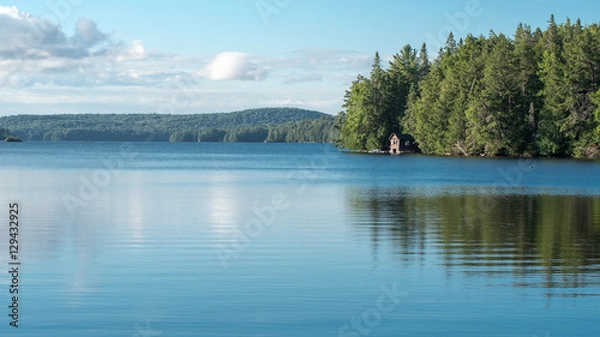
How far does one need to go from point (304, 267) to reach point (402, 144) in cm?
10335

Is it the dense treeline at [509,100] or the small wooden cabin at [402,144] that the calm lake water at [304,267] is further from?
the small wooden cabin at [402,144]

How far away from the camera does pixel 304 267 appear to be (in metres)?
17.6

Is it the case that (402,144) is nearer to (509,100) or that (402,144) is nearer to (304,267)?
(509,100)

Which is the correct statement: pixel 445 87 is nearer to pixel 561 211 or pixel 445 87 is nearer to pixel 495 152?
pixel 495 152

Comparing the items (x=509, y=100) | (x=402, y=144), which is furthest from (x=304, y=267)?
(x=402, y=144)

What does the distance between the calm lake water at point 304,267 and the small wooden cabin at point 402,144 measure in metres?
83.2

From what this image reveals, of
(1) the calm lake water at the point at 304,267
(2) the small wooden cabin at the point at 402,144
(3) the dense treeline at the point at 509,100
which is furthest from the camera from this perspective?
(2) the small wooden cabin at the point at 402,144

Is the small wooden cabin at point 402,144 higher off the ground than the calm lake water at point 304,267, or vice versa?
the small wooden cabin at point 402,144

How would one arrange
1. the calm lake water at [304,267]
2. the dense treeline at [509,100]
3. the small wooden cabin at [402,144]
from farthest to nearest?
the small wooden cabin at [402,144]
the dense treeline at [509,100]
the calm lake water at [304,267]

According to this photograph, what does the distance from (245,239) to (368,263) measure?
535 centimetres

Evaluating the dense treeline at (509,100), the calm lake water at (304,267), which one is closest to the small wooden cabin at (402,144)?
the dense treeline at (509,100)

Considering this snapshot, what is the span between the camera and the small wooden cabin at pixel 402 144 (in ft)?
392

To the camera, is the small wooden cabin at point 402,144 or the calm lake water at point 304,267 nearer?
the calm lake water at point 304,267

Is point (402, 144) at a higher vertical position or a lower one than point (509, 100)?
lower
